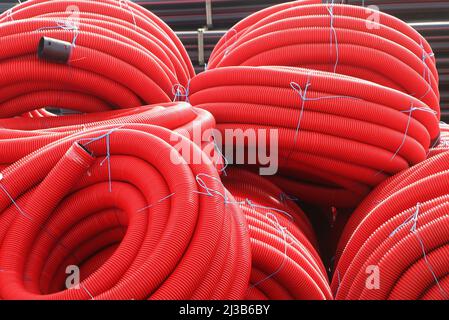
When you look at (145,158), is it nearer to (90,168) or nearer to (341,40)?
(90,168)

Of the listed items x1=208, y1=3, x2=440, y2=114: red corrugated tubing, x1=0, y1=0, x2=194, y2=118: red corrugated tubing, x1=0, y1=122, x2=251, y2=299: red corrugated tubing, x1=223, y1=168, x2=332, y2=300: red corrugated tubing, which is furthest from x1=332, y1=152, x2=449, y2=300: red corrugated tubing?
x1=0, y1=0, x2=194, y2=118: red corrugated tubing

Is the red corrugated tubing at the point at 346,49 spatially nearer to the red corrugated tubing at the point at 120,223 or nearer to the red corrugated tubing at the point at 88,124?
the red corrugated tubing at the point at 88,124

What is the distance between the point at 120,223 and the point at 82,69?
→ 34.1 inches

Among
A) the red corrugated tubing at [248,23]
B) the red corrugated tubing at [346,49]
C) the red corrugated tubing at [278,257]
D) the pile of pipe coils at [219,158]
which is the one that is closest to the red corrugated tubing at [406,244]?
the pile of pipe coils at [219,158]

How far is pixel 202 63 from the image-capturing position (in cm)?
496

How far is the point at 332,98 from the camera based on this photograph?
288cm

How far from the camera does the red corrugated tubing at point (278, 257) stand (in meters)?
2.33

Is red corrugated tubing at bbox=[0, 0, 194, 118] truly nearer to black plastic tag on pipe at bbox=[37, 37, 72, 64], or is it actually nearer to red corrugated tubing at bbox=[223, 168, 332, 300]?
black plastic tag on pipe at bbox=[37, 37, 72, 64]

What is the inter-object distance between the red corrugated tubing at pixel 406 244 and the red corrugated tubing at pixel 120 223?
470mm

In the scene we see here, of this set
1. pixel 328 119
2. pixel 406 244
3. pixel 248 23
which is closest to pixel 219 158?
pixel 328 119

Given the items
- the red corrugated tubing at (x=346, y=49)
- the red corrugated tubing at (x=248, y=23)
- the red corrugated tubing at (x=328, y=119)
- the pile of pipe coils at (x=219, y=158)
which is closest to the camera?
the pile of pipe coils at (x=219, y=158)

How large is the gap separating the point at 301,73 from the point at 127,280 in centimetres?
143

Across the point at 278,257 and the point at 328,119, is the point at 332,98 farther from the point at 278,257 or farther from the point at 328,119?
the point at 278,257

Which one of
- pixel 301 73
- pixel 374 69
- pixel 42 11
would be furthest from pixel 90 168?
pixel 374 69
